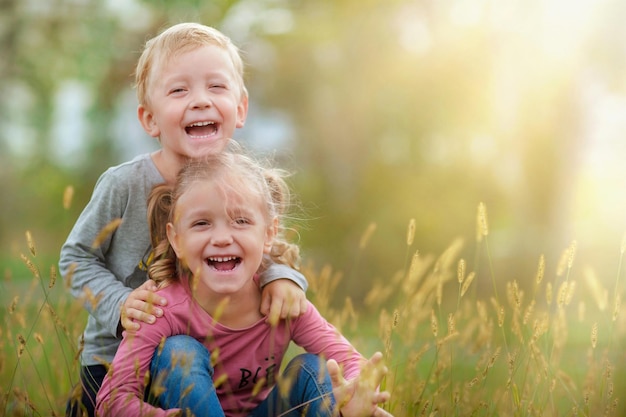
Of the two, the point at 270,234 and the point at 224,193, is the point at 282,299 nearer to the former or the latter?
the point at 270,234

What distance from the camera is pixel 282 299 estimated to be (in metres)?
2.23

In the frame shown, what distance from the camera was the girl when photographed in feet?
6.55

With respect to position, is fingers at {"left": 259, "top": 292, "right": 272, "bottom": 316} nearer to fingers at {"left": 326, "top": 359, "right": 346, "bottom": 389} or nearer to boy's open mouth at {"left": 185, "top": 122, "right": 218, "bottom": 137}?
fingers at {"left": 326, "top": 359, "right": 346, "bottom": 389}

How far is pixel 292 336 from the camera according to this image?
232 centimetres

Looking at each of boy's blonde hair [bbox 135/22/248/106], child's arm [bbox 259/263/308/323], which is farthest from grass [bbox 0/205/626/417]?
boy's blonde hair [bbox 135/22/248/106]

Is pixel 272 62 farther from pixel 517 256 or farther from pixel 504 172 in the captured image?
pixel 517 256

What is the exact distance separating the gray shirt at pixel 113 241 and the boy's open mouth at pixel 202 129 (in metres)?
0.19

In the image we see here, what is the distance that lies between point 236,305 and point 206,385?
0.99 feet

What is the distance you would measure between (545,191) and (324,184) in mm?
3120

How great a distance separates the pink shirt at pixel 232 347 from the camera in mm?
2039

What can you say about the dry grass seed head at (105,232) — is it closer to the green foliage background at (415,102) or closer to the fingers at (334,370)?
the fingers at (334,370)

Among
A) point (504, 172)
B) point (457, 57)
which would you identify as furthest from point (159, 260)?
point (457, 57)

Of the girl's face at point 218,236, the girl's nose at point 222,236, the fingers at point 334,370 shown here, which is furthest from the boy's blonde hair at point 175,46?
the fingers at point 334,370

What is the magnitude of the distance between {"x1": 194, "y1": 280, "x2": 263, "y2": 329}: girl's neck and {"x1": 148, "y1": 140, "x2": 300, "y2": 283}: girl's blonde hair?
103 millimetres
